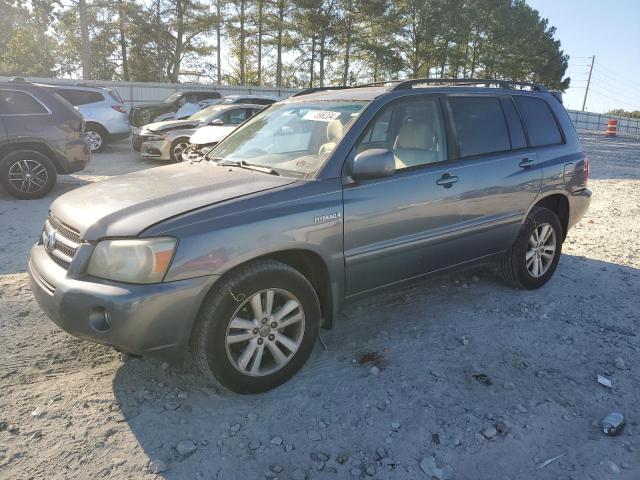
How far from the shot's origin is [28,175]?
786cm

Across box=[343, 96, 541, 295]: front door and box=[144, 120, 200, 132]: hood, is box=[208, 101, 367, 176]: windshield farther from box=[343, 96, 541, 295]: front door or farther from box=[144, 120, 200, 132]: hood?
box=[144, 120, 200, 132]: hood

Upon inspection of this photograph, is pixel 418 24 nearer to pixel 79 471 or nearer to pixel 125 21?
pixel 125 21

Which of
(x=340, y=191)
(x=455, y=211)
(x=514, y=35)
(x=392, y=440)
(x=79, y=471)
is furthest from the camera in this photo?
(x=514, y=35)

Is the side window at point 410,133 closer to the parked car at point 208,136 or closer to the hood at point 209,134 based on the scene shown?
the parked car at point 208,136

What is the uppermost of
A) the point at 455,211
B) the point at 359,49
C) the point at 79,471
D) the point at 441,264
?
the point at 359,49

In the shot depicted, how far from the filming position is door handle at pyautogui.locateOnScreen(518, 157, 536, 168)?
4.30 m

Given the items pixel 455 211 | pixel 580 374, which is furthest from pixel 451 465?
pixel 455 211

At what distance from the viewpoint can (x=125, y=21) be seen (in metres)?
33.9

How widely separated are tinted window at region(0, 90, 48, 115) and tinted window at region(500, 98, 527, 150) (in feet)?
23.0

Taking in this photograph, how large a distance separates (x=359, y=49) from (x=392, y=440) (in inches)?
1423

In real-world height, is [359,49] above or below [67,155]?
above

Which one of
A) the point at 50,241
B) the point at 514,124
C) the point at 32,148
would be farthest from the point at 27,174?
the point at 514,124

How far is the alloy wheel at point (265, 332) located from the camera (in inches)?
113

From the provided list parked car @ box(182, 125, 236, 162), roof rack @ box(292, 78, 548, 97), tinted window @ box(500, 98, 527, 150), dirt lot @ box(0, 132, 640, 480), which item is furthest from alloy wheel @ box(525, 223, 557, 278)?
parked car @ box(182, 125, 236, 162)
